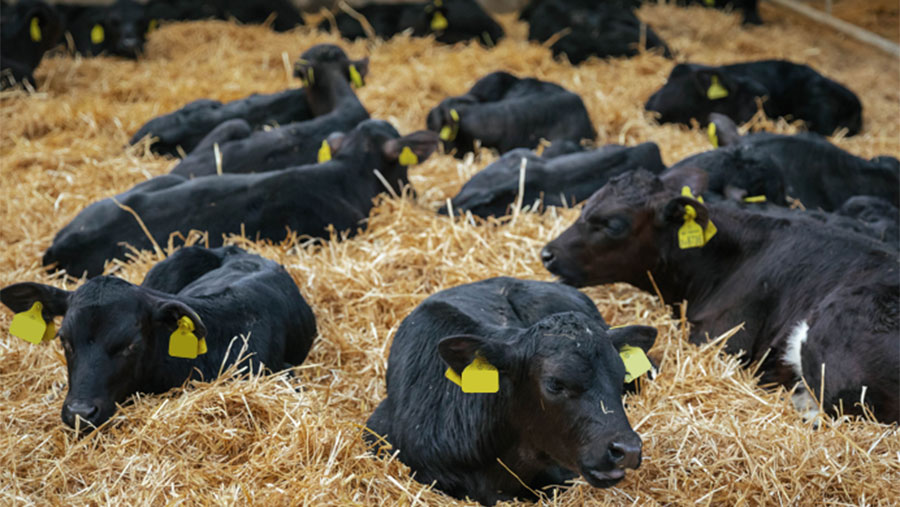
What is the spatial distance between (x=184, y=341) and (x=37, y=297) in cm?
71

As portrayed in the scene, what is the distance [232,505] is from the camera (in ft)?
12.7

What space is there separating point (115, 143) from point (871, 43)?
33.9ft

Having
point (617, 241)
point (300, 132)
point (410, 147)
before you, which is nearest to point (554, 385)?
point (617, 241)

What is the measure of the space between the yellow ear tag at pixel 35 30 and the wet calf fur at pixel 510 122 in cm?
514

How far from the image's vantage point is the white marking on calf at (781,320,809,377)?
5.34 m

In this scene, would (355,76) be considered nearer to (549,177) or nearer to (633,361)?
(549,177)

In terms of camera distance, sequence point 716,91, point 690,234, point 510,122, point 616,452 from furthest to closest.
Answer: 1. point 716,91
2. point 510,122
3. point 690,234
4. point 616,452

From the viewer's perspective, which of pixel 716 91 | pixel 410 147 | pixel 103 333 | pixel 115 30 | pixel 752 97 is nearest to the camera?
pixel 103 333

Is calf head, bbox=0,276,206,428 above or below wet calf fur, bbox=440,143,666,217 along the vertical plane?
above

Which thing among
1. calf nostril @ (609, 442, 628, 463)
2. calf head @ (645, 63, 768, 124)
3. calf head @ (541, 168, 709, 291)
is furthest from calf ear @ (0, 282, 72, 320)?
calf head @ (645, 63, 768, 124)

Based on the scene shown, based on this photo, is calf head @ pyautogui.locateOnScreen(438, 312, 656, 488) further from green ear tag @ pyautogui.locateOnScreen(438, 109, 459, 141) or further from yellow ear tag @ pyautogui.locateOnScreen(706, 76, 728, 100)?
yellow ear tag @ pyautogui.locateOnScreen(706, 76, 728, 100)

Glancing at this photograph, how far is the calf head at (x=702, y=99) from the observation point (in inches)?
414

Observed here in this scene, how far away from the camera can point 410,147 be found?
26.2 feet

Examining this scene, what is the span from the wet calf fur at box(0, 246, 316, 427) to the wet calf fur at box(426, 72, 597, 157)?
4.43 metres
